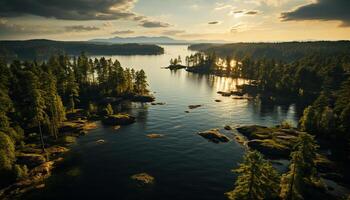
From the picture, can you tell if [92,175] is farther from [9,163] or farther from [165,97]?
[165,97]

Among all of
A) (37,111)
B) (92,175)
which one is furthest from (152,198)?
(37,111)

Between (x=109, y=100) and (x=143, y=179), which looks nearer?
(x=143, y=179)

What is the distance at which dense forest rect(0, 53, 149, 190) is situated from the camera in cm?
5875

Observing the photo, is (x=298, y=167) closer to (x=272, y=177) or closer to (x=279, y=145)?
(x=272, y=177)

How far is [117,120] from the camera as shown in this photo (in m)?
102

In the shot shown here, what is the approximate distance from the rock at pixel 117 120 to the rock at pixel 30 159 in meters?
36.6

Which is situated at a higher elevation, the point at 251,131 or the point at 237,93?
the point at 237,93

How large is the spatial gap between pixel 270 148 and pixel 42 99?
67750 millimetres

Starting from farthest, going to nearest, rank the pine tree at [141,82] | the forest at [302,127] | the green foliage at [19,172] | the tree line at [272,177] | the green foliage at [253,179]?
the pine tree at [141,82] → the green foliage at [19,172] → the forest at [302,127] → the tree line at [272,177] → the green foliage at [253,179]

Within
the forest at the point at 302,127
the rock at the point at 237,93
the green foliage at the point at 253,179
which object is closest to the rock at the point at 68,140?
the forest at the point at 302,127

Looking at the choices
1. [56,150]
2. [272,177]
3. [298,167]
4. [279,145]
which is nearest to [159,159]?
[56,150]

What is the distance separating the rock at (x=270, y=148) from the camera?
73.4 m

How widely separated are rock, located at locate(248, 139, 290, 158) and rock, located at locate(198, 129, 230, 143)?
29.5 ft

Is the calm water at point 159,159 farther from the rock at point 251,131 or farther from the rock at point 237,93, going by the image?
the rock at point 237,93
